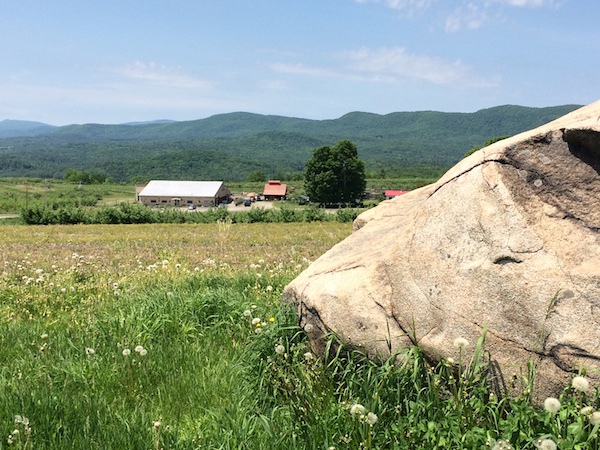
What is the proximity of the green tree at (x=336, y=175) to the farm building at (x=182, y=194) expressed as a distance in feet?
103

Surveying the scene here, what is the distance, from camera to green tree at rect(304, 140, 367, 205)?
9512cm

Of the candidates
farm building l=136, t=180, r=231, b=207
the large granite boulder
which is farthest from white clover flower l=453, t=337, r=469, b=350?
farm building l=136, t=180, r=231, b=207

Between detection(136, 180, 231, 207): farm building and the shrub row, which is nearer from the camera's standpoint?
the shrub row

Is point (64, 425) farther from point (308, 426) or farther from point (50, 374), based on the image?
point (308, 426)

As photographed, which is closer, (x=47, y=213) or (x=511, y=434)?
(x=511, y=434)

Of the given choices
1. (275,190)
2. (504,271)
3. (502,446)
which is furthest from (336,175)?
(502,446)

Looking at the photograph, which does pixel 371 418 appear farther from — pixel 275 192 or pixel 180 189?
pixel 275 192

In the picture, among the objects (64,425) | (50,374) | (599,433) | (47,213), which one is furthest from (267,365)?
(47,213)

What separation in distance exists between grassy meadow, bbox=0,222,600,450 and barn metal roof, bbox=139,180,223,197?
11371 centimetres

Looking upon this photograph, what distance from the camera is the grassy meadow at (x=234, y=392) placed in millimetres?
3521

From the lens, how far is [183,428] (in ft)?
13.6

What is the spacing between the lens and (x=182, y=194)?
120750 mm

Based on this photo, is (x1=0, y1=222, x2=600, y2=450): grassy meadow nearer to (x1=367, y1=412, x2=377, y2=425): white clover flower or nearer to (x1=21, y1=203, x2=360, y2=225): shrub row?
(x1=367, y1=412, x2=377, y2=425): white clover flower

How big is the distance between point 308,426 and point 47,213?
185ft
